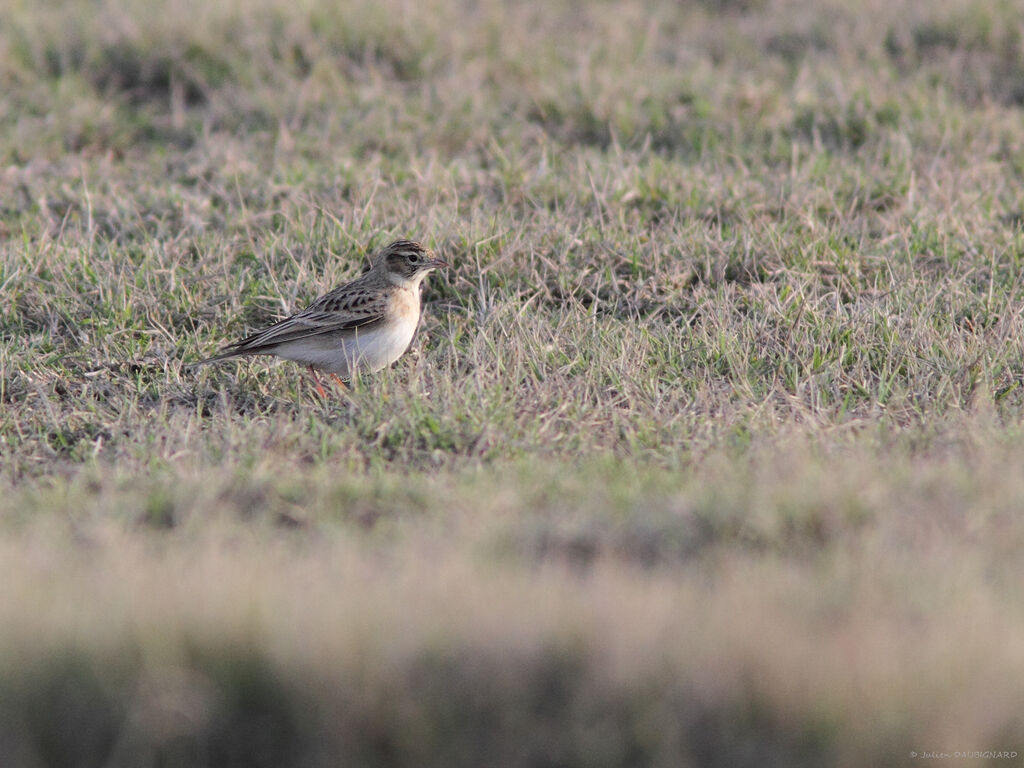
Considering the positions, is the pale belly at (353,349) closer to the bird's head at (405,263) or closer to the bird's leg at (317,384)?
the bird's leg at (317,384)

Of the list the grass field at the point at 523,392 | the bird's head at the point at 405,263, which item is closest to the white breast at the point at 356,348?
the grass field at the point at 523,392

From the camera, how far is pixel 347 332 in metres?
6.15

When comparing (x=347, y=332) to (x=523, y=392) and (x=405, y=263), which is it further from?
(x=523, y=392)

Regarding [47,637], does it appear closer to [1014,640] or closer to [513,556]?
[513,556]

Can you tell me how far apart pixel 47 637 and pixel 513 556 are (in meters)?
1.42

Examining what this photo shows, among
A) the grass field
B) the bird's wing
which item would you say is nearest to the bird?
the bird's wing

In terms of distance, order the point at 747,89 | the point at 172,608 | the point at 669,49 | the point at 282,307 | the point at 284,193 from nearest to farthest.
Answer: the point at 172,608 < the point at 282,307 < the point at 284,193 < the point at 747,89 < the point at 669,49

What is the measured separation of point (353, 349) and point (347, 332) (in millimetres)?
124

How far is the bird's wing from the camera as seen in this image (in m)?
5.96

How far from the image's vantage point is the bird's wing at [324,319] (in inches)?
235

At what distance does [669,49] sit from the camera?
11.2 metres

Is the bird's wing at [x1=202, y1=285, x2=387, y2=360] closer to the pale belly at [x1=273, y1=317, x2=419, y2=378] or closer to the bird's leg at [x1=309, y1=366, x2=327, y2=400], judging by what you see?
the pale belly at [x1=273, y1=317, x2=419, y2=378]

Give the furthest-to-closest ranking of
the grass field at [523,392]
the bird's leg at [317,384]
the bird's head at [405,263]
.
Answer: the bird's head at [405,263] < the bird's leg at [317,384] < the grass field at [523,392]

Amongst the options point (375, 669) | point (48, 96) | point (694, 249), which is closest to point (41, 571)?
point (375, 669)
